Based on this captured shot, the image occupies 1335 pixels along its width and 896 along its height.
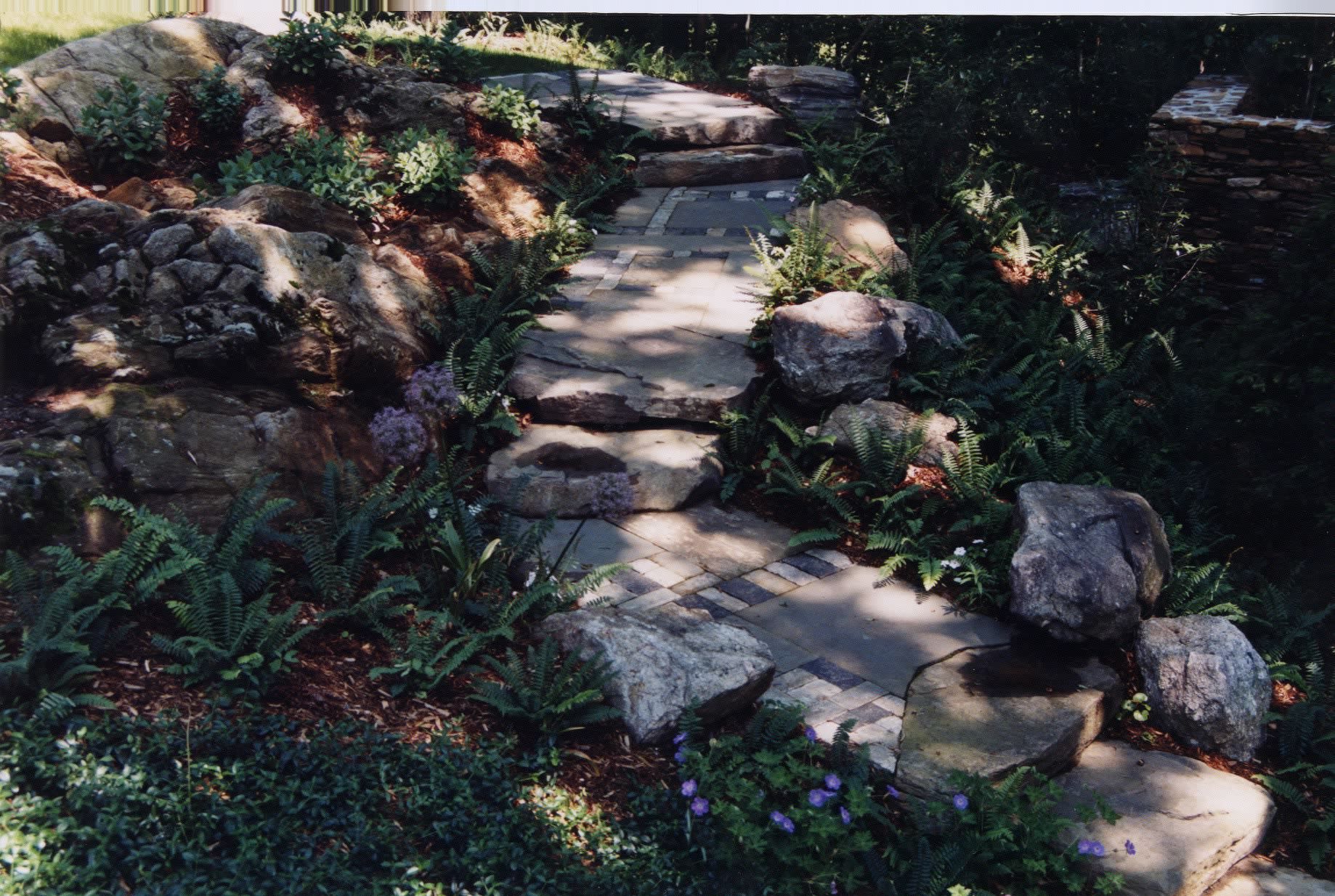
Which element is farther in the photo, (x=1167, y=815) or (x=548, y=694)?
(x=1167, y=815)

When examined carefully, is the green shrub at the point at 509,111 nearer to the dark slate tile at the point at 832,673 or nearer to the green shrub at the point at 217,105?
the green shrub at the point at 217,105

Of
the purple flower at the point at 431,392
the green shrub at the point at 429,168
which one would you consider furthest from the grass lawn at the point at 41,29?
the purple flower at the point at 431,392

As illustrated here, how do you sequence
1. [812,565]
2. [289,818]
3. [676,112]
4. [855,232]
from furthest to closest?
[676,112], [855,232], [812,565], [289,818]

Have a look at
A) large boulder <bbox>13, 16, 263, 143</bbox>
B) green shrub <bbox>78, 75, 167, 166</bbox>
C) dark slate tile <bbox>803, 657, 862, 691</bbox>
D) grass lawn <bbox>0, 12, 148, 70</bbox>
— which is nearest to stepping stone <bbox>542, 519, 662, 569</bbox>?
dark slate tile <bbox>803, 657, 862, 691</bbox>

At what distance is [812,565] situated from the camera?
6207mm

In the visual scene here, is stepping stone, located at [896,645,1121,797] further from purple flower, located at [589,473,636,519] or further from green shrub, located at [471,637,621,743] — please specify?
purple flower, located at [589,473,636,519]

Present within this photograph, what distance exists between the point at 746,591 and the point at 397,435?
79.8 inches

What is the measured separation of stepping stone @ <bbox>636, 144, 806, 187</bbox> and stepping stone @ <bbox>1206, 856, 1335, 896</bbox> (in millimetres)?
7569

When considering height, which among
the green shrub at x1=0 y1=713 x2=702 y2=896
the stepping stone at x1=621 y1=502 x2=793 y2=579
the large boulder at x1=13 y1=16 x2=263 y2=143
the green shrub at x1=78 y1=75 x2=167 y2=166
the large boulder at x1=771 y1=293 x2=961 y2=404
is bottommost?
the stepping stone at x1=621 y1=502 x2=793 y2=579

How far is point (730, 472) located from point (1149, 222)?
4.58 meters

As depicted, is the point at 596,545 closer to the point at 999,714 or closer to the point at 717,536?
the point at 717,536

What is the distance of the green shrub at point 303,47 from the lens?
920 cm

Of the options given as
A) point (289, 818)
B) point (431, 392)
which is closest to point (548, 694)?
point (289, 818)

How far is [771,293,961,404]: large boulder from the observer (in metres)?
7.00
